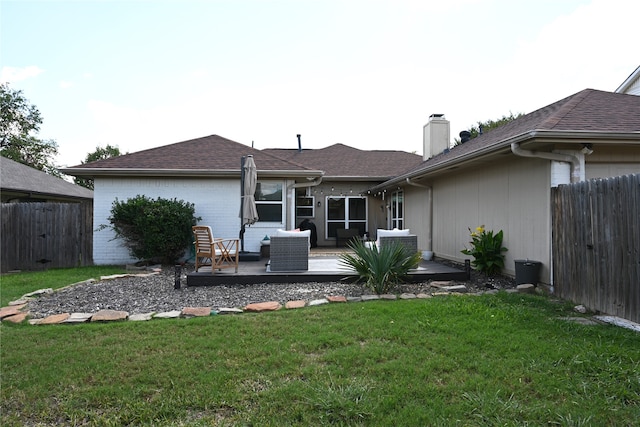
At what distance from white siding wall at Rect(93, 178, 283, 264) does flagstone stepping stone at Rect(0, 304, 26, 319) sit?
5.18m

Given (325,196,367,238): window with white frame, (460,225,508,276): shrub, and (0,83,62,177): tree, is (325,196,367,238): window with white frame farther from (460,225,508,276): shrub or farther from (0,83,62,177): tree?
(0,83,62,177): tree

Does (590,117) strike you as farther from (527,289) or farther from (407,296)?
(407,296)

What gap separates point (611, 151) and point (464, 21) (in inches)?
194

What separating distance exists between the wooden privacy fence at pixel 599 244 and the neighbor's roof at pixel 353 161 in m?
10.0

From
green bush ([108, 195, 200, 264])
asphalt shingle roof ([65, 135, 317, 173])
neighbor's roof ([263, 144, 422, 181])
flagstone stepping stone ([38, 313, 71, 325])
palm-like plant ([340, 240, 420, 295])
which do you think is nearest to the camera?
Result: flagstone stepping stone ([38, 313, 71, 325])

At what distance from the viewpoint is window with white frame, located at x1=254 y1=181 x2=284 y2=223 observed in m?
11.0

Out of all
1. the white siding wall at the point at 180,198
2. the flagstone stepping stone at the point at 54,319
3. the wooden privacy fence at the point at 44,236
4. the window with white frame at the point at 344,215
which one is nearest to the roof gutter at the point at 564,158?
the flagstone stepping stone at the point at 54,319

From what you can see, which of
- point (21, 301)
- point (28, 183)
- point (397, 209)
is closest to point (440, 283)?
point (21, 301)

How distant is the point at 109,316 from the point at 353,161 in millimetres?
13557

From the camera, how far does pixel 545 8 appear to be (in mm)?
8586

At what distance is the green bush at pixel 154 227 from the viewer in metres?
9.41

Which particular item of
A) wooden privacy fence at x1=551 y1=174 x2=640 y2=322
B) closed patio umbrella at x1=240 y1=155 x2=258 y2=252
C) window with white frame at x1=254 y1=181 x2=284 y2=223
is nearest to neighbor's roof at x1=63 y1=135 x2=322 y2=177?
window with white frame at x1=254 y1=181 x2=284 y2=223

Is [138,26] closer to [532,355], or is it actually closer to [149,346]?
[149,346]

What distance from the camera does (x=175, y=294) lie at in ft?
20.4
